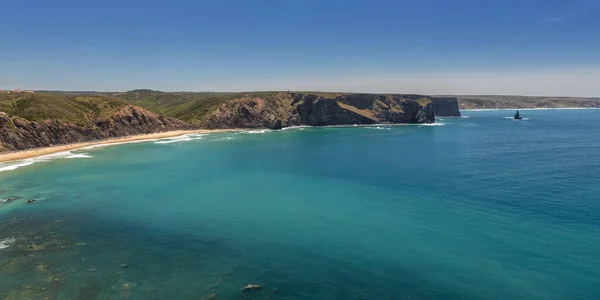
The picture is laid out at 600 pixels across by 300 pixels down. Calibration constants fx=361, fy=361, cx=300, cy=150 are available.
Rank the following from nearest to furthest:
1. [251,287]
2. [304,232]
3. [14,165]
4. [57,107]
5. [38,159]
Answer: [251,287]
[304,232]
[14,165]
[38,159]
[57,107]

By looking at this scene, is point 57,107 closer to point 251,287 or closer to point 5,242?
point 5,242

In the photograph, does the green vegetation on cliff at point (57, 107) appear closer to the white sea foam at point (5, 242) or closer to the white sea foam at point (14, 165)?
the white sea foam at point (14, 165)

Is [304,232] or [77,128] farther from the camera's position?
[77,128]

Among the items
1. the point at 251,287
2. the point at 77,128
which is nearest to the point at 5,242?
the point at 251,287

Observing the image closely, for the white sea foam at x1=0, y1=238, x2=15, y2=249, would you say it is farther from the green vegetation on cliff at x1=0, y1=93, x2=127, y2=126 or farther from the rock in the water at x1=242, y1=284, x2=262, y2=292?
the green vegetation on cliff at x1=0, y1=93, x2=127, y2=126

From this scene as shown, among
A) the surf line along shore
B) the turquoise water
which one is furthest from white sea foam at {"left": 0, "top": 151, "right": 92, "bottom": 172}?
the surf line along shore

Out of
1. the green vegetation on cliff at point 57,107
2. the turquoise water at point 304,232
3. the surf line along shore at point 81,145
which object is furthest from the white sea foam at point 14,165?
the green vegetation on cliff at point 57,107
